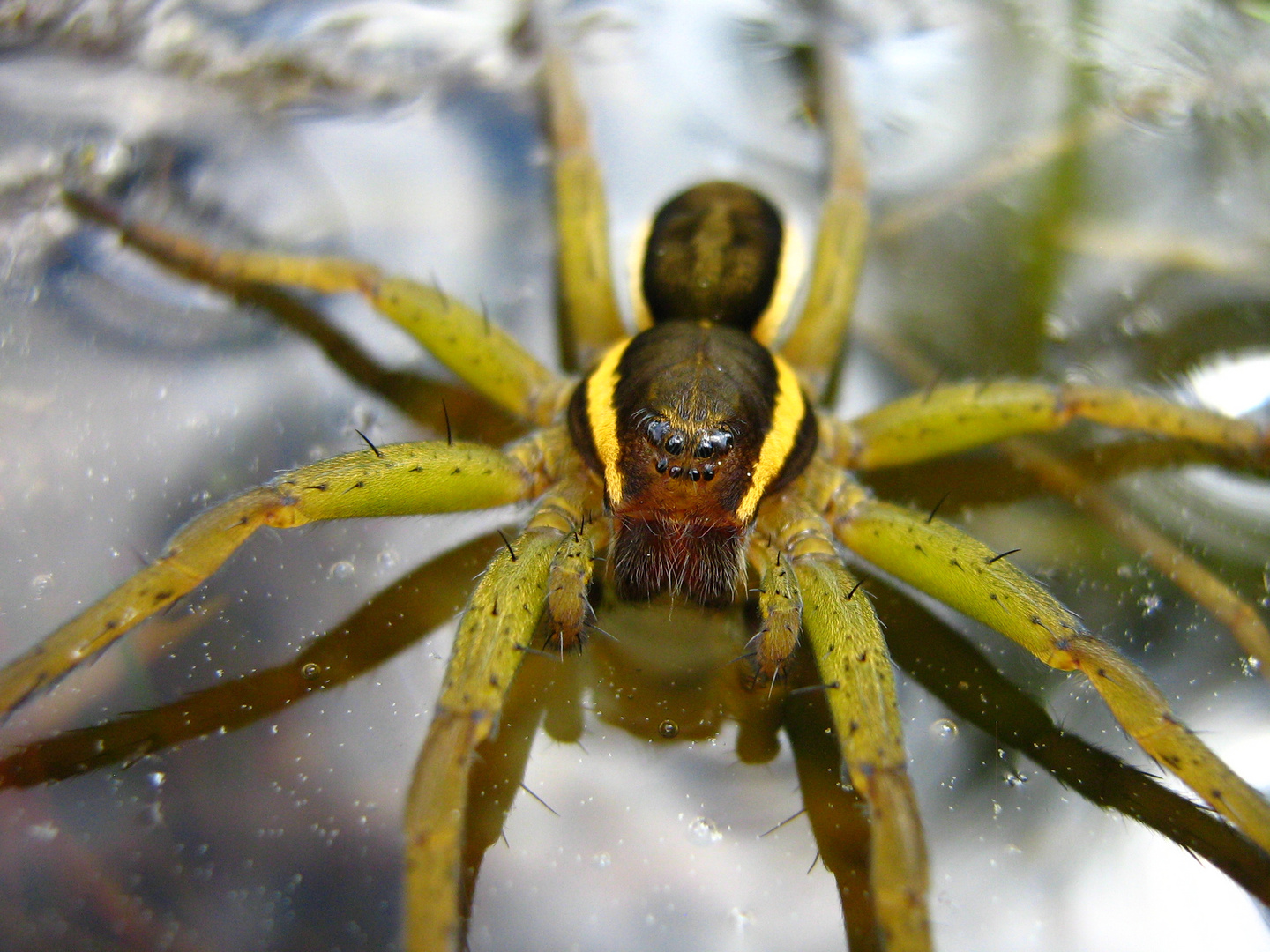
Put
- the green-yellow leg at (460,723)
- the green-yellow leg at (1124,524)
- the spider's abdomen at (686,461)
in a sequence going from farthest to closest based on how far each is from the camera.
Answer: the green-yellow leg at (1124,524) → the spider's abdomen at (686,461) → the green-yellow leg at (460,723)

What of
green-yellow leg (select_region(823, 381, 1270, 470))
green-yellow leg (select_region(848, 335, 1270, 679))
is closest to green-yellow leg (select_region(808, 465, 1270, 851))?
green-yellow leg (select_region(823, 381, 1270, 470))

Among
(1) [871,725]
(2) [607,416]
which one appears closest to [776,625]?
(1) [871,725]

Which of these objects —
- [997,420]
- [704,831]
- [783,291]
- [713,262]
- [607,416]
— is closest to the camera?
[704,831]

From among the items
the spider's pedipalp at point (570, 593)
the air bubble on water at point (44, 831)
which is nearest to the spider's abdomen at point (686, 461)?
the spider's pedipalp at point (570, 593)

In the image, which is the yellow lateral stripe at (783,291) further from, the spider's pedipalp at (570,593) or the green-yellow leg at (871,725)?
the spider's pedipalp at (570,593)

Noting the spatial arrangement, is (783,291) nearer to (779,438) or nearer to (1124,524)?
(779,438)

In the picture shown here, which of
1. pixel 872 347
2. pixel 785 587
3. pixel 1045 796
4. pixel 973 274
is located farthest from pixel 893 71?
pixel 1045 796
